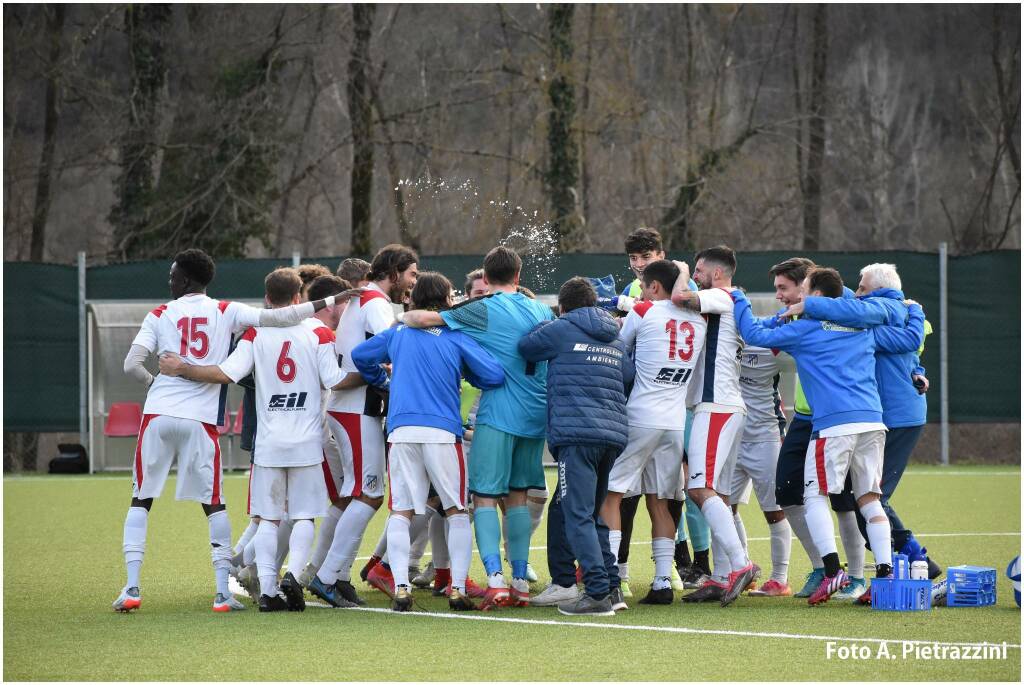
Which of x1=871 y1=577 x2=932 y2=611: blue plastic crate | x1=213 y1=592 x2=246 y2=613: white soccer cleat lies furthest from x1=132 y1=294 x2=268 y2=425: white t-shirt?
x1=871 y1=577 x2=932 y2=611: blue plastic crate

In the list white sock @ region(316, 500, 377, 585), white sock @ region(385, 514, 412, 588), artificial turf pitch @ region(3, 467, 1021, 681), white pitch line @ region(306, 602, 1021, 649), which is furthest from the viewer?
white sock @ region(316, 500, 377, 585)

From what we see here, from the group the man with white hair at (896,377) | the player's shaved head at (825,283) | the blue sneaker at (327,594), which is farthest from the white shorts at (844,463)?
the blue sneaker at (327,594)

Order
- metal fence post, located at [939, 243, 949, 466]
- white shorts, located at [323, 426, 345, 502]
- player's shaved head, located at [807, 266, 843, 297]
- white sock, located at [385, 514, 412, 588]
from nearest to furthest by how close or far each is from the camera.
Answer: white sock, located at [385, 514, 412, 588] < player's shaved head, located at [807, 266, 843, 297] < white shorts, located at [323, 426, 345, 502] < metal fence post, located at [939, 243, 949, 466]

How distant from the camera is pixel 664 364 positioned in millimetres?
7602

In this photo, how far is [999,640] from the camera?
6258 millimetres

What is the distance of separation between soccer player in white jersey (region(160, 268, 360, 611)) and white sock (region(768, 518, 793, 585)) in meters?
2.75

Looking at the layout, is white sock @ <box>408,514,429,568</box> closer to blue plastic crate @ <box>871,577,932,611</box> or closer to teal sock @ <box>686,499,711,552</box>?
teal sock @ <box>686,499,711,552</box>

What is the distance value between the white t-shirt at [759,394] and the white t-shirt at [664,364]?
2.47ft

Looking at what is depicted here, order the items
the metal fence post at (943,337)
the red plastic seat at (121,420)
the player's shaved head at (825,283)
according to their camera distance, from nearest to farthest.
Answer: the player's shaved head at (825,283) < the red plastic seat at (121,420) < the metal fence post at (943,337)

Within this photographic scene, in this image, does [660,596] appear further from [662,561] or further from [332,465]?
[332,465]

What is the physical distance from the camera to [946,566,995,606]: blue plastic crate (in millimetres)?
7363

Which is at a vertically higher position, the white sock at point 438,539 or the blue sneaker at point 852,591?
the white sock at point 438,539

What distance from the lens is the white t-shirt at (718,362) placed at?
301 inches

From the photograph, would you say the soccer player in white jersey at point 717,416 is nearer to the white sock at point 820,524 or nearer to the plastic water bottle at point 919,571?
the white sock at point 820,524
